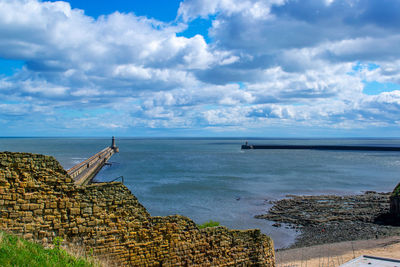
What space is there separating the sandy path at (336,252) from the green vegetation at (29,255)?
11.4 metres

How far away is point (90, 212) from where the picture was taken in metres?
8.37

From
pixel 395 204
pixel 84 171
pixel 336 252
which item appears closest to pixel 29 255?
pixel 336 252

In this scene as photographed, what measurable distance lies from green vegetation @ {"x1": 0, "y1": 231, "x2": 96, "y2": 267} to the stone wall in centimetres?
48

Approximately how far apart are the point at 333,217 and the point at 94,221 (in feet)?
77.6

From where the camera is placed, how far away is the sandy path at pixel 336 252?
16922 millimetres

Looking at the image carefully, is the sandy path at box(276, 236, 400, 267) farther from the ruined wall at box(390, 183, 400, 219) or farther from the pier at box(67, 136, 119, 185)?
the pier at box(67, 136, 119, 185)

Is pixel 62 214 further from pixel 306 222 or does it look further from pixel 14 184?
pixel 306 222

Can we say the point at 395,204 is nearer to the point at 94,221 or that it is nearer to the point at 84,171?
the point at 94,221

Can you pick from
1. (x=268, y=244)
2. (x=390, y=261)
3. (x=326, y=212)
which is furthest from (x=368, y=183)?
(x=268, y=244)

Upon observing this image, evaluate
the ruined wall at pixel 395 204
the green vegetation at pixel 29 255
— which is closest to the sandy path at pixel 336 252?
the ruined wall at pixel 395 204

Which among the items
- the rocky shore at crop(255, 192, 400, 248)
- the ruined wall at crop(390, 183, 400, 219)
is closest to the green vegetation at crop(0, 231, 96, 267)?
the rocky shore at crop(255, 192, 400, 248)

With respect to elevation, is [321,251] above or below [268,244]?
below

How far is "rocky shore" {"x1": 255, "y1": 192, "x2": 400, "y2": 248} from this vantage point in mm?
22891

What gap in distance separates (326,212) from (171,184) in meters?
19.6
